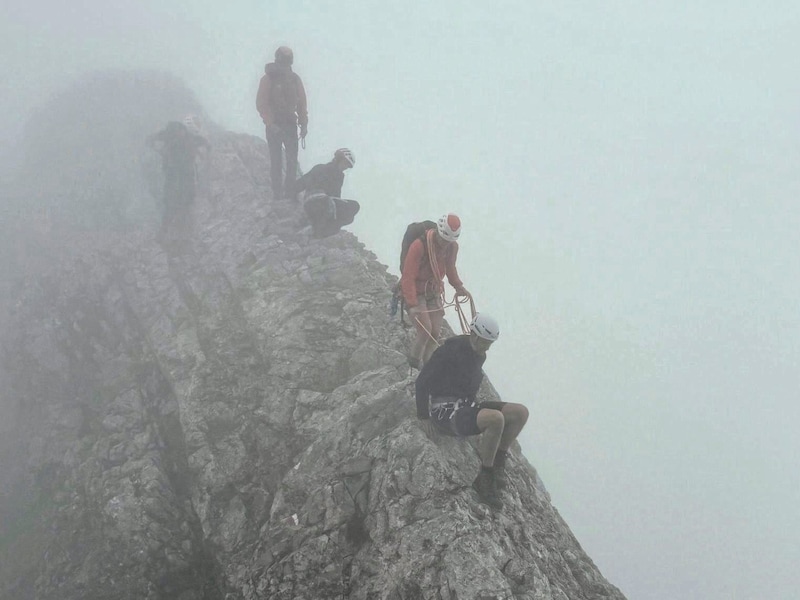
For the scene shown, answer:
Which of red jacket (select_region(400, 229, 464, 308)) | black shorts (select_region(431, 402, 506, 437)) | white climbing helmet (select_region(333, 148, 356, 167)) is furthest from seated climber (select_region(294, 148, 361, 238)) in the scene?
black shorts (select_region(431, 402, 506, 437))

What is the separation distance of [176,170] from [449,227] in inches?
692

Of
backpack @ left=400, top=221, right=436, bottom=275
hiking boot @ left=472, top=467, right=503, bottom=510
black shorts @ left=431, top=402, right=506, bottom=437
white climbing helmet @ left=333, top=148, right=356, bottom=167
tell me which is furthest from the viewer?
white climbing helmet @ left=333, top=148, right=356, bottom=167

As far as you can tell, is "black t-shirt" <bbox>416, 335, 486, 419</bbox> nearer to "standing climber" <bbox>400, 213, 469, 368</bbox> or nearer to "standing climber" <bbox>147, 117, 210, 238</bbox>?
"standing climber" <bbox>400, 213, 469, 368</bbox>

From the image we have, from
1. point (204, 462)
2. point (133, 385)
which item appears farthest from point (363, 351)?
point (133, 385)

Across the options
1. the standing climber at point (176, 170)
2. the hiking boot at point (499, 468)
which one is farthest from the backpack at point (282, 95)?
the hiking boot at point (499, 468)

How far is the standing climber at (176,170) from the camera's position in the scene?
22.4 metres

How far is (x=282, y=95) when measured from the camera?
2000cm

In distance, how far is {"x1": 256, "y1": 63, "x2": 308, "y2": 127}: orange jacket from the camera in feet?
64.4

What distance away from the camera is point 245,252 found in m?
19.9

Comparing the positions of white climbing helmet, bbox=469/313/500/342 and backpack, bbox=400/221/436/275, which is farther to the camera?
backpack, bbox=400/221/436/275

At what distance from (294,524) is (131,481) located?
539 cm

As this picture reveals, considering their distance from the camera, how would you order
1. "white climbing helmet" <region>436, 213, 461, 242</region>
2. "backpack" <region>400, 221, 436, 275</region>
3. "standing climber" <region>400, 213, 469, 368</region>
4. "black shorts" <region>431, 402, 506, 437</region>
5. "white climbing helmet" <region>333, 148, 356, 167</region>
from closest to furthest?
"black shorts" <region>431, 402, 506, 437</region>
"white climbing helmet" <region>436, 213, 461, 242</region>
"standing climber" <region>400, 213, 469, 368</region>
"backpack" <region>400, 221, 436, 275</region>
"white climbing helmet" <region>333, 148, 356, 167</region>

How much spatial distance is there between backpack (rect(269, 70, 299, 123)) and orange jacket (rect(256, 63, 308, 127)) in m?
0.11

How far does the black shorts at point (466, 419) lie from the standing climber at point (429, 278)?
2.87m
